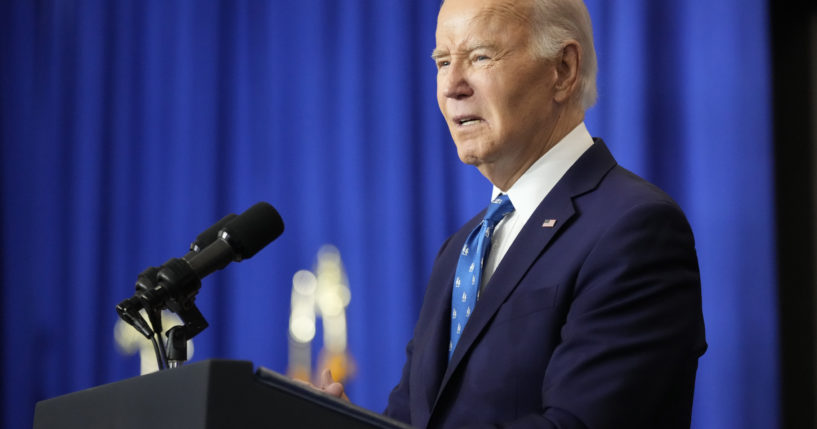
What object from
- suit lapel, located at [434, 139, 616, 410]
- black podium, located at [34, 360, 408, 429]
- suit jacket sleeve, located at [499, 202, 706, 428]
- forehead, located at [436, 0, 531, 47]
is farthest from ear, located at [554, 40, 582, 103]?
black podium, located at [34, 360, 408, 429]

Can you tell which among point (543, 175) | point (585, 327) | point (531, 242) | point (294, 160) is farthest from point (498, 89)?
point (294, 160)

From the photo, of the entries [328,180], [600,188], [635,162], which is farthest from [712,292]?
[328,180]

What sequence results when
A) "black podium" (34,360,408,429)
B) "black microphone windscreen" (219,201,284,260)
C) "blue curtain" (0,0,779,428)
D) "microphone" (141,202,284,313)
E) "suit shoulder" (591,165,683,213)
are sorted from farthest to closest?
"blue curtain" (0,0,779,428) < "suit shoulder" (591,165,683,213) < "black microphone windscreen" (219,201,284,260) < "microphone" (141,202,284,313) < "black podium" (34,360,408,429)

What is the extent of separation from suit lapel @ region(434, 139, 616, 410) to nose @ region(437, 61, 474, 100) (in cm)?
29

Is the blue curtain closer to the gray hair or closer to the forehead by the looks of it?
the gray hair

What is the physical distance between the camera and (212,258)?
1.34 meters

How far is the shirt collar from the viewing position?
5.84 feet

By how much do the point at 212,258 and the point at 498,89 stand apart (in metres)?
0.77

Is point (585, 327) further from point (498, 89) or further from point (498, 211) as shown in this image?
point (498, 89)

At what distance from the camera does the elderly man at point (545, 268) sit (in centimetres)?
140

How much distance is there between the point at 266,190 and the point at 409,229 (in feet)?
2.03

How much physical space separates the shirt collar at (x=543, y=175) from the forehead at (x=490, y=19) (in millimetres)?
270

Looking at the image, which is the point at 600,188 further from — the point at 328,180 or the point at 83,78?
the point at 83,78

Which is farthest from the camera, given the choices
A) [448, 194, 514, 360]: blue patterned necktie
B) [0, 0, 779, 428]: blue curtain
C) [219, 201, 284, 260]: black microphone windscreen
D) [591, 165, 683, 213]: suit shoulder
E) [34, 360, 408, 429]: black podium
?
[0, 0, 779, 428]: blue curtain
